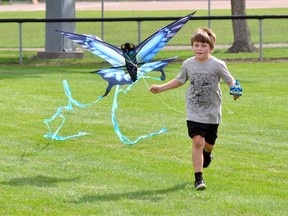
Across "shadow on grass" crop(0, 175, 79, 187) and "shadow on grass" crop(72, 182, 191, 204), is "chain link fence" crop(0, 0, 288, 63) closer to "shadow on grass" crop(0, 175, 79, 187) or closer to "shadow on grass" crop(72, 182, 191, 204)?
"shadow on grass" crop(0, 175, 79, 187)

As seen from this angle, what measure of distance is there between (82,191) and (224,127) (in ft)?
14.0

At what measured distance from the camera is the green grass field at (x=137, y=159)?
7781 millimetres

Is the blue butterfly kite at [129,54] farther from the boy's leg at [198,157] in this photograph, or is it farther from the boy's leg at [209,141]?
the boy's leg at [198,157]

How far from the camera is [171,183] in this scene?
863cm

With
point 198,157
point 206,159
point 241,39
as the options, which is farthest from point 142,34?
point 198,157

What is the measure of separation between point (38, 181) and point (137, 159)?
4.95 ft

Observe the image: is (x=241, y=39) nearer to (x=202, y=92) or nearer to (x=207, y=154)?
(x=207, y=154)

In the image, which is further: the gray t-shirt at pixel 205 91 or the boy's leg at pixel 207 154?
the boy's leg at pixel 207 154

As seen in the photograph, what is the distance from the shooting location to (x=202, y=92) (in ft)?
27.9

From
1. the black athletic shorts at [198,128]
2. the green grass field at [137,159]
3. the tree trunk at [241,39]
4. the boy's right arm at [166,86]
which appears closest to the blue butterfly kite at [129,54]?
the green grass field at [137,159]

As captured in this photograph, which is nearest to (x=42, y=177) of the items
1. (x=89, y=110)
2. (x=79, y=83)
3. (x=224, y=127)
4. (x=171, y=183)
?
(x=171, y=183)

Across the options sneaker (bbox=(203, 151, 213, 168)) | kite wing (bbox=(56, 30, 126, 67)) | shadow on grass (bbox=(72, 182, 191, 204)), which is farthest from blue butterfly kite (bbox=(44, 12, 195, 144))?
shadow on grass (bbox=(72, 182, 191, 204))

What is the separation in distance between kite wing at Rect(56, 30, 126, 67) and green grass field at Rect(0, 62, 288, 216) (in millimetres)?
1080

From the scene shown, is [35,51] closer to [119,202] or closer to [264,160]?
[264,160]
